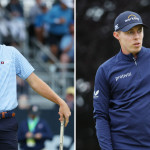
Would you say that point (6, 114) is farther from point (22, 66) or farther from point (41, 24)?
point (41, 24)

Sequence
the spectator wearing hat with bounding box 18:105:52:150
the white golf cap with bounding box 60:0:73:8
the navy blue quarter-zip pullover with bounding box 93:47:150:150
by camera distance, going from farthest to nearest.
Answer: the white golf cap with bounding box 60:0:73:8 < the spectator wearing hat with bounding box 18:105:52:150 < the navy blue quarter-zip pullover with bounding box 93:47:150:150

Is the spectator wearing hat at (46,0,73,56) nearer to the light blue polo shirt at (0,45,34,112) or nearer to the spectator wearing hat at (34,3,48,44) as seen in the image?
the spectator wearing hat at (34,3,48,44)

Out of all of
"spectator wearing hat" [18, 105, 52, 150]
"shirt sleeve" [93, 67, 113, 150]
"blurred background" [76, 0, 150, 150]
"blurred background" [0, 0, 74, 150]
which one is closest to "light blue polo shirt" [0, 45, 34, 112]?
"shirt sleeve" [93, 67, 113, 150]

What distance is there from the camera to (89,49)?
6.95 m

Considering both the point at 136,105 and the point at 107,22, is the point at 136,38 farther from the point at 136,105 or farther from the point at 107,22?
the point at 107,22

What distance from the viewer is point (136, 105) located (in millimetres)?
3332

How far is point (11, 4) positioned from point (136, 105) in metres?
8.42

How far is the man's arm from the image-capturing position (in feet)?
12.8

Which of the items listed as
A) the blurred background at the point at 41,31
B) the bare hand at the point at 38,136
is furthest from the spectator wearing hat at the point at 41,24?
the bare hand at the point at 38,136

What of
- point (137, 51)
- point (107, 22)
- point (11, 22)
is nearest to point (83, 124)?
point (107, 22)

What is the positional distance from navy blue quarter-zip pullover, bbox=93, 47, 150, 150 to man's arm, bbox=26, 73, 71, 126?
1.37 feet

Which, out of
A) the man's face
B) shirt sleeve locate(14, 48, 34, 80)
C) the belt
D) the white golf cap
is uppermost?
the white golf cap

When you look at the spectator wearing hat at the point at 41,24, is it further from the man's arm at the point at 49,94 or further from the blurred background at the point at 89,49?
the man's arm at the point at 49,94

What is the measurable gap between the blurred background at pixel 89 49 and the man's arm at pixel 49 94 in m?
2.87
